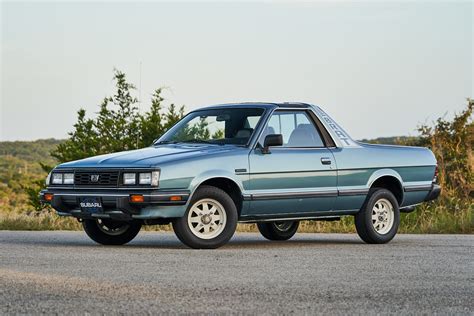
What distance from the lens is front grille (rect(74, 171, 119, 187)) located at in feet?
39.7

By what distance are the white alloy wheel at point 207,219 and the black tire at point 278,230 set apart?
2.65 meters

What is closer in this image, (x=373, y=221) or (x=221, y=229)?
(x=221, y=229)

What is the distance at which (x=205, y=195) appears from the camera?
12117 mm

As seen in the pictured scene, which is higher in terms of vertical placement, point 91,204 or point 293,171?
point 293,171

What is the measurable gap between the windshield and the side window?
22 cm

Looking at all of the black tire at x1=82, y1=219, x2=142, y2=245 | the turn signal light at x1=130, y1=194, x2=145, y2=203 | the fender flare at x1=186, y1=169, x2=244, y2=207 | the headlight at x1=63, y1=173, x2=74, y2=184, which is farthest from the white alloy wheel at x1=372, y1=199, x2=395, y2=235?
the headlight at x1=63, y1=173, x2=74, y2=184

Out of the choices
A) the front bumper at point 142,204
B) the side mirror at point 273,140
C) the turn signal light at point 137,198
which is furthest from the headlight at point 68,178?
the side mirror at point 273,140

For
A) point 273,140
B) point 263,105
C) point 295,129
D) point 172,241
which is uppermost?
point 263,105

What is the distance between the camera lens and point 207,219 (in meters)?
12.2

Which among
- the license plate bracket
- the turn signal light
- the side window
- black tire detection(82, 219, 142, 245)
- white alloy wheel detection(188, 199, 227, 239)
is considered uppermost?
the side window

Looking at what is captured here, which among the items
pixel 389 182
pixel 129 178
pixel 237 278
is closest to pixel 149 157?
pixel 129 178

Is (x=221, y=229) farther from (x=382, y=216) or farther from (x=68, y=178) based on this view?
(x=382, y=216)

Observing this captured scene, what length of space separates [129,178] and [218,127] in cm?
183

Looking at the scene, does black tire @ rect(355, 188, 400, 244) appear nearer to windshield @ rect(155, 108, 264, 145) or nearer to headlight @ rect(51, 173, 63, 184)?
windshield @ rect(155, 108, 264, 145)
